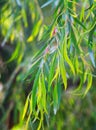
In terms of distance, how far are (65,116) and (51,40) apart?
5.15ft

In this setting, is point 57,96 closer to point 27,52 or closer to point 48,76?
point 48,76

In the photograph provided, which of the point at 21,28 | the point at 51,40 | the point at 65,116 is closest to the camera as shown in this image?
the point at 51,40

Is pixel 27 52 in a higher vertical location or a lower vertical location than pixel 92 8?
lower

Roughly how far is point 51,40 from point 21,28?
1285mm

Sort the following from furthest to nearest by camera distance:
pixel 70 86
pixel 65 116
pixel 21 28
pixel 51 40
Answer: pixel 70 86
pixel 65 116
pixel 21 28
pixel 51 40

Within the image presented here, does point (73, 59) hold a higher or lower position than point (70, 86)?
higher

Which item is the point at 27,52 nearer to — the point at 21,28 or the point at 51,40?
the point at 21,28

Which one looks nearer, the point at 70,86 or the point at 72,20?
the point at 72,20

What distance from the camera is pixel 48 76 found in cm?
80

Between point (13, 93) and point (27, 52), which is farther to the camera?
point (13, 93)

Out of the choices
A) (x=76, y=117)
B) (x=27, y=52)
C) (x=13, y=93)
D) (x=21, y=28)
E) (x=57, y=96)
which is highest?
(x=57, y=96)

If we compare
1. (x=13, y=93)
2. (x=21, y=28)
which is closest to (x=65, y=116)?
(x=13, y=93)

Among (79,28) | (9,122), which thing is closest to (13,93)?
(9,122)

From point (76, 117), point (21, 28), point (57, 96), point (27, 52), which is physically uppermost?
point (57, 96)
